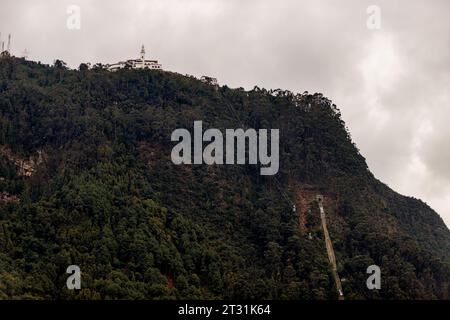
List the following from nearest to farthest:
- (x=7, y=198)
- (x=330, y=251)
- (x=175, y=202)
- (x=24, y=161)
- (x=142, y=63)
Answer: (x=7, y=198)
(x=330, y=251)
(x=175, y=202)
(x=24, y=161)
(x=142, y=63)

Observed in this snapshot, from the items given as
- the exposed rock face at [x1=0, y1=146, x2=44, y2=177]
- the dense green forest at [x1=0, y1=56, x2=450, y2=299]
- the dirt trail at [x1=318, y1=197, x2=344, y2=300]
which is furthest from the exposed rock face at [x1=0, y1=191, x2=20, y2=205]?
the dirt trail at [x1=318, y1=197, x2=344, y2=300]

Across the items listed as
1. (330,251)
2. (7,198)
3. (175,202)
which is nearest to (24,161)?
(7,198)

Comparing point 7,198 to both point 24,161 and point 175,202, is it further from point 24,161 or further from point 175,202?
point 175,202

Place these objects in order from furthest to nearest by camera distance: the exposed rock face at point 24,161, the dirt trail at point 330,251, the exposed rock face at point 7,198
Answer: the exposed rock face at point 24,161 → the exposed rock face at point 7,198 → the dirt trail at point 330,251

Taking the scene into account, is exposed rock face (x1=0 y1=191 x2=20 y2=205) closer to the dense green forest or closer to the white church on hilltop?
the dense green forest

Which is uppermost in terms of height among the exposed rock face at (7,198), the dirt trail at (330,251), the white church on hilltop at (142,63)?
the white church on hilltop at (142,63)

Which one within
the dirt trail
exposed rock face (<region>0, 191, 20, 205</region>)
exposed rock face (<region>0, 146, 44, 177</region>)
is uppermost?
exposed rock face (<region>0, 146, 44, 177</region>)

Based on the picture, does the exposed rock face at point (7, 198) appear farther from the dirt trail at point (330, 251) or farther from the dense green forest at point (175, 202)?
the dirt trail at point (330, 251)

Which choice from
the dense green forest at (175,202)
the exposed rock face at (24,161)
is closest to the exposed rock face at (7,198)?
the dense green forest at (175,202)

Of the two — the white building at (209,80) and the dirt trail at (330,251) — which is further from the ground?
the white building at (209,80)
